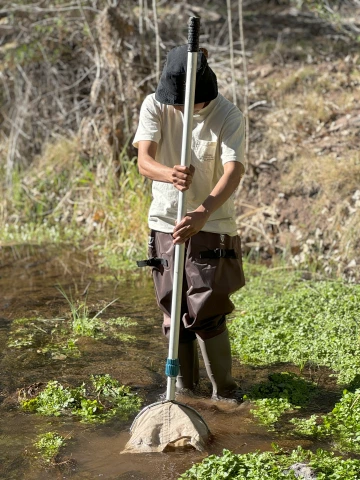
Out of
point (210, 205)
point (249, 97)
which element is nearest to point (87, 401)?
point (210, 205)

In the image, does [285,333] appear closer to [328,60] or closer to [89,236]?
[89,236]

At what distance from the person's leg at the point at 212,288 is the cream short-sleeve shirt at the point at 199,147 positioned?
88 millimetres

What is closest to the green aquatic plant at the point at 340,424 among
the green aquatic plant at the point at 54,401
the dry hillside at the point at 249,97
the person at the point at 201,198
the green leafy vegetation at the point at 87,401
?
the person at the point at 201,198

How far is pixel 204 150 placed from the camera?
411cm

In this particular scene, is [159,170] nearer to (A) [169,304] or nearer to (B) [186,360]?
(A) [169,304]

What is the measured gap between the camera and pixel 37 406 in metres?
4.29

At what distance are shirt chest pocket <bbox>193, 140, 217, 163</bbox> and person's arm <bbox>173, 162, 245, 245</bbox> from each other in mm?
150

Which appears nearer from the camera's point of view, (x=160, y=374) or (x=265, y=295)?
(x=160, y=374)

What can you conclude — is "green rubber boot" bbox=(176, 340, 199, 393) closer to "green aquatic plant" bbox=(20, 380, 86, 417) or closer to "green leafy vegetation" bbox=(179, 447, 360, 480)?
"green aquatic plant" bbox=(20, 380, 86, 417)

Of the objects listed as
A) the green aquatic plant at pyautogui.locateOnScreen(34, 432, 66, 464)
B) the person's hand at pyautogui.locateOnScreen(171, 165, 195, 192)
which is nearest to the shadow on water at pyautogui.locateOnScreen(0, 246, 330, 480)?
the green aquatic plant at pyautogui.locateOnScreen(34, 432, 66, 464)

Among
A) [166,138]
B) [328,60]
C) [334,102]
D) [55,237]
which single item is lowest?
[55,237]

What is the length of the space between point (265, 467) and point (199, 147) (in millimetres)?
1688

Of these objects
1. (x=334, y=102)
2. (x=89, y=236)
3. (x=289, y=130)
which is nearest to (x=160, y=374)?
(x=89, y=236)

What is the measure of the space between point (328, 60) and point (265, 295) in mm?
4762
